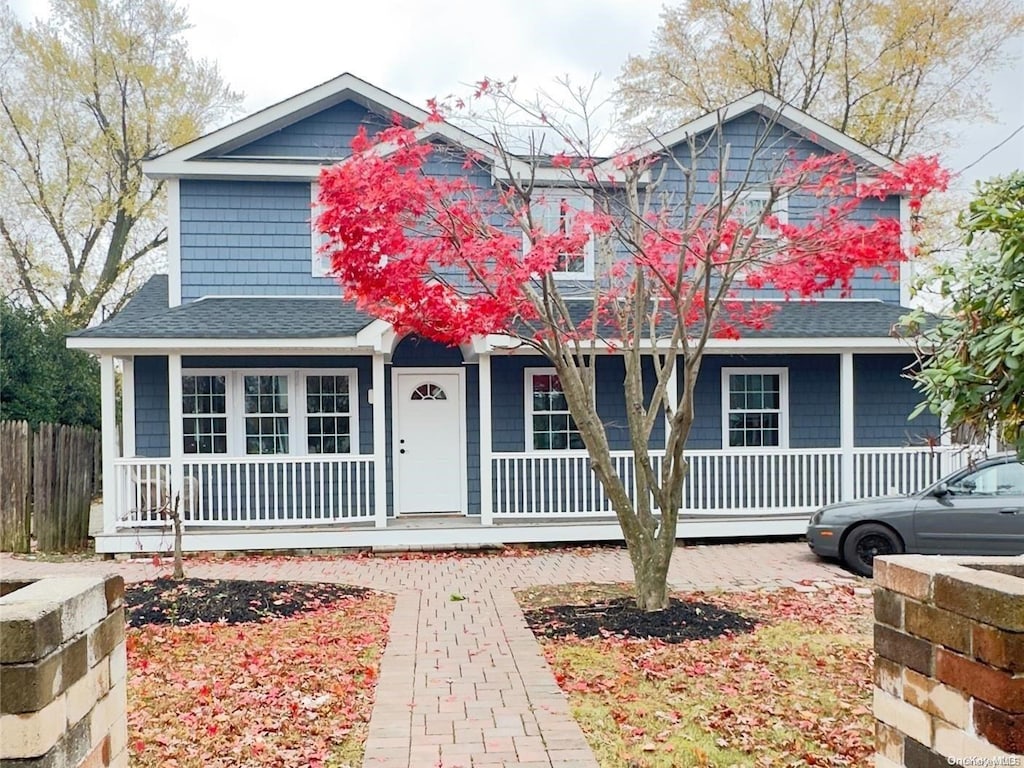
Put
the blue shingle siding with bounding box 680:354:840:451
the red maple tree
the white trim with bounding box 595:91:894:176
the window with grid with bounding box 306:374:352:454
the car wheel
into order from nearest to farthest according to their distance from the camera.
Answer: the red maple tree, the car wheel, the window with grid with bounding box 306:374:352:454, the white trim with bounding box 595:91:894:176, the blue shingle siding with bounding box 680:354:840:451

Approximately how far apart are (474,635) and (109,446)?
6.75m

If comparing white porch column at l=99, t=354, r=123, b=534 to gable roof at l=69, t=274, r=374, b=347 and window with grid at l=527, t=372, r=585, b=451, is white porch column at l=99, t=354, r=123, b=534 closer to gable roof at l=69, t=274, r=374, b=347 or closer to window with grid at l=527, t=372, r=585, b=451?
gable roof at l=69, t=274, r=374, b=347

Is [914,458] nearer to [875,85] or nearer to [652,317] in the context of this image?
[652,317]

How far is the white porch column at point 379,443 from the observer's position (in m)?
11.6

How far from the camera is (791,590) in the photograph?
886 cm

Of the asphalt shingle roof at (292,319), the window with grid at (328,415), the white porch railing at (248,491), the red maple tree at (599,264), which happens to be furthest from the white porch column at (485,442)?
the red maple tree at (599,264)

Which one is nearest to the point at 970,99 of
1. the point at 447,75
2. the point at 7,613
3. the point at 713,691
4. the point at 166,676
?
the point at 447,75

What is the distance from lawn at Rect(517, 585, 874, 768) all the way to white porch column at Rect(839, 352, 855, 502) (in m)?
4.21

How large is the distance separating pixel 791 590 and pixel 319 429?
7.41 metres

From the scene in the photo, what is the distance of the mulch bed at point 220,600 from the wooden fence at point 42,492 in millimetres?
4045

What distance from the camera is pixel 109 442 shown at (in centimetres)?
1117

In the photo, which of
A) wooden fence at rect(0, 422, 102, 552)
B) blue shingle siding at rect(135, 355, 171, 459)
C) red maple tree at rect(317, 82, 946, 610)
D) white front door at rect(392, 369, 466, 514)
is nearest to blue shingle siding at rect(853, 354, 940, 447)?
red maple tree at rect(317, 82, 946, 610)

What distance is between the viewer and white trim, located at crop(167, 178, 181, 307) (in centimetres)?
1295

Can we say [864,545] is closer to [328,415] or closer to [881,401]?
[881,401]
